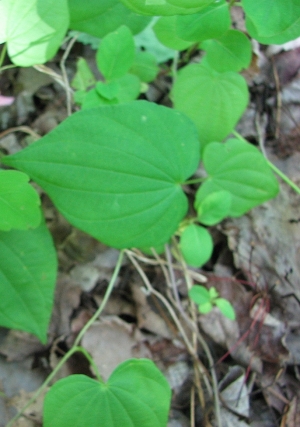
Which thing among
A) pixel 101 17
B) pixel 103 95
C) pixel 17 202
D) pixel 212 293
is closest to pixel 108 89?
pixel 103 95

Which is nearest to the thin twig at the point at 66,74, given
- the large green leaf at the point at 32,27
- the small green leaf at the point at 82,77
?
the small green leaf at the point at 82,77

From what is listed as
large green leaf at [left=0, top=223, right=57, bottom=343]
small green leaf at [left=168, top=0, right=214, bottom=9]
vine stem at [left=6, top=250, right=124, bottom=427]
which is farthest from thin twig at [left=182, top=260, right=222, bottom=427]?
small green leaf at [left=168, top=0, right=214, bottom=9]

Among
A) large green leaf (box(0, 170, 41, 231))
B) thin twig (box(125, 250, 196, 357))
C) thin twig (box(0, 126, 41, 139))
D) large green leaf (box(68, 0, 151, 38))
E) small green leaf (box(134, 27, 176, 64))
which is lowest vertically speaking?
thin twig (box(125, 250, 196, 357))

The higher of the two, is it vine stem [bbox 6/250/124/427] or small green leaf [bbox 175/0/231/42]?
small green leaf [bbox 175/0/231/42]

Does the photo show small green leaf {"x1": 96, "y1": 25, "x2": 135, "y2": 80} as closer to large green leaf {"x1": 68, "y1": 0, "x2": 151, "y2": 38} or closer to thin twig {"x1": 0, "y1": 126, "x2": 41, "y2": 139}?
large green leaf {"x1": 68, "y1": 0, "x2": 151, "y2": 38}

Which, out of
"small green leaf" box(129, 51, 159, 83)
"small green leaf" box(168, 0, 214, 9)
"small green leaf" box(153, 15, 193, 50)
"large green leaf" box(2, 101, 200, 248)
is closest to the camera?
"small green leaf" box(168, 0, 214, 9)

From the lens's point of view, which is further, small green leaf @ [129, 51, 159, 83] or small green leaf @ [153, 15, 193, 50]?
small green leaf @ [129, 51, 159, 83]

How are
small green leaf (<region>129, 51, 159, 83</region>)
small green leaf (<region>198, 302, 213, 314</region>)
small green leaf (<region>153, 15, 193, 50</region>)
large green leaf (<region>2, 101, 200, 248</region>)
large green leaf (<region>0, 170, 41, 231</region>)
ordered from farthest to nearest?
small green leaf (<region>129, 51, 159, 83</region>) < small green leaf (<region>198, 302, 213, 314</region>) < small green leaf (<region>153, 15, 193, 50</region>) < large green leaf (<region>2, 101, 200, 248</region>) < large green leaf (<region>0, 170, 41, 231</region>)
